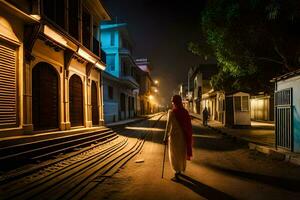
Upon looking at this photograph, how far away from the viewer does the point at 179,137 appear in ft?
23.2

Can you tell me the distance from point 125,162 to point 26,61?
501 centimetres

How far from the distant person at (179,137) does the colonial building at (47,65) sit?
17.2ft

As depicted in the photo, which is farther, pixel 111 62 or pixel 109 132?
pixel 111 62

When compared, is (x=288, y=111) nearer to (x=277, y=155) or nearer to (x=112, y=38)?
(x=277, y=155)

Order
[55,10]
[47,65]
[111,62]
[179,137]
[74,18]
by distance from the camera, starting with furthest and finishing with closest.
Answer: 1. [111,62]
2. [74,18]
3. [55,10]
4. [47,65]
5. [179,137]

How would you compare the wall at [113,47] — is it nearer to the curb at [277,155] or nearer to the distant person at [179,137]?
the curb at [277,155]

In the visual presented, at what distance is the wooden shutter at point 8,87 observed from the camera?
8.87 metres

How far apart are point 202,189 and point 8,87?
271 inches

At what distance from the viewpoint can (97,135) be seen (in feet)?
48.1

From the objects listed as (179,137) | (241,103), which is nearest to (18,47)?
(179,137)

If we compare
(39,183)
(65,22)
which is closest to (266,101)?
(65,22)

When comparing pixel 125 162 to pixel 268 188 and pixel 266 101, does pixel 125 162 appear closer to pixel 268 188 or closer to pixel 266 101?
pixel 268 188

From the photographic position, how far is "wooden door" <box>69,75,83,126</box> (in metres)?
15.4

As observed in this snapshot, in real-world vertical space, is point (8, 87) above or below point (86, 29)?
below
